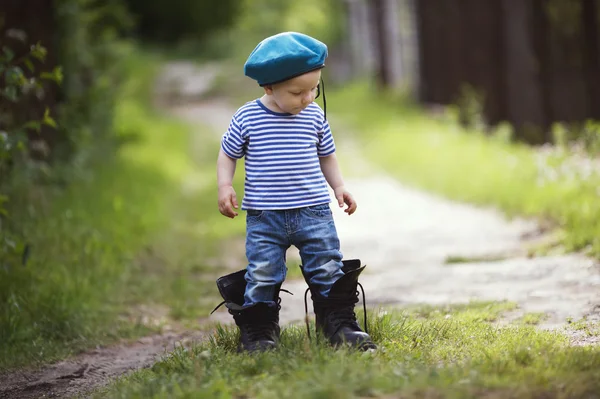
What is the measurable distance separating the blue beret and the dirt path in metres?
1.35

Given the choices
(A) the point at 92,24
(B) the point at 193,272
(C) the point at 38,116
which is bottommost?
(B) the point at 193,272

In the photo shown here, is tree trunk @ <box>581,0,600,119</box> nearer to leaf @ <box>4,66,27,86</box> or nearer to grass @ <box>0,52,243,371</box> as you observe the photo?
grass @ <box>0,52,243,371</box>

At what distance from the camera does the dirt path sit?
4449 millimetres

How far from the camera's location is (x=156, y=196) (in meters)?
9.82

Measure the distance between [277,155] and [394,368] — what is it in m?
1.17

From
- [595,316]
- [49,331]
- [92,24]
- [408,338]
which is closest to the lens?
[408,338]

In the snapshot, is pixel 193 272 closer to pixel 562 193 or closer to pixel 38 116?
pixel 38 116

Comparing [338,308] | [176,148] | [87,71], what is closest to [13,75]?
[338,308]

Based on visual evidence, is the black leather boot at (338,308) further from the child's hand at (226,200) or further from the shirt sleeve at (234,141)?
the shirt sleeve at (234,141)

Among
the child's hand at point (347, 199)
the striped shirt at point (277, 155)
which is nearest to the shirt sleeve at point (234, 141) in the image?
the striped shirt at point (277, 155)

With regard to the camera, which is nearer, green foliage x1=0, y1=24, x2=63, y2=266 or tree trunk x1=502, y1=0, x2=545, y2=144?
green foliage x1=0, y1=24, x2=63, y2=266

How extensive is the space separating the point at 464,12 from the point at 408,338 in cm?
1206

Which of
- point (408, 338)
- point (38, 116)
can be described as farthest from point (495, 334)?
point (38, 116)

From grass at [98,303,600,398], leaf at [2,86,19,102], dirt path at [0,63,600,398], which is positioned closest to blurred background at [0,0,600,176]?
leaf at [2,86,19,102]
